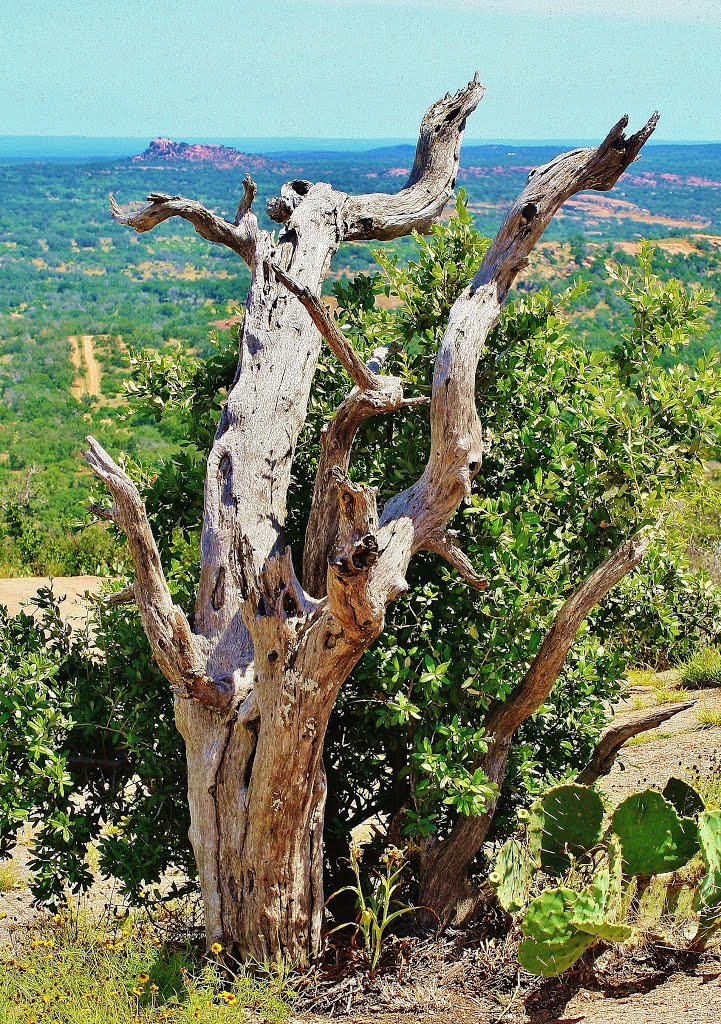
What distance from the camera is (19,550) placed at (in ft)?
45.0

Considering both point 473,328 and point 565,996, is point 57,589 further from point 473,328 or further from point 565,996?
point 565,996

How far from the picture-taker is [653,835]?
3.95 m

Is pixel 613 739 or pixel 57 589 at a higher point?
pixel 613 739

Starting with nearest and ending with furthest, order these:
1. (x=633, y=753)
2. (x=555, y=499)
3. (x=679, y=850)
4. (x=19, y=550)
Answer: (x=679, y=850) → (x=555, y=499) → (x=633, y=753) → (x=19, y=550)

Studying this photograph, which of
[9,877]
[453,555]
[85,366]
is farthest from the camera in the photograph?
[85,366]

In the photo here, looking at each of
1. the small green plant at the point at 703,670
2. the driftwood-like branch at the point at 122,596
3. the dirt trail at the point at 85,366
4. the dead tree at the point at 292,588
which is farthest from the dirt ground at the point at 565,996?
the dirt trail at the point at 85,366

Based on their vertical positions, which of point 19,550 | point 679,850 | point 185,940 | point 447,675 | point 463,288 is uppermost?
point 463,288

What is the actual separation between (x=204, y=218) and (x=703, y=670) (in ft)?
17.1

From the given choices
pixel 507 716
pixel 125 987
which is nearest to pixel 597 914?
pixel 507 716

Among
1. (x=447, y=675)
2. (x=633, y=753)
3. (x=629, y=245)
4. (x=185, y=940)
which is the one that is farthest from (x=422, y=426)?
(x=629, y=245)

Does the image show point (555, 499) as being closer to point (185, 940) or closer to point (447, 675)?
point (447, 675)

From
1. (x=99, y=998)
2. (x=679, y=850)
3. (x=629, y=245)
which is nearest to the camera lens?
(x=99, y=998)

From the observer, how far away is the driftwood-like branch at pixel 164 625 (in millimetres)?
3693

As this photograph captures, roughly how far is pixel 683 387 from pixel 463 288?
3.28ft
